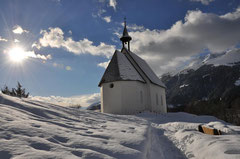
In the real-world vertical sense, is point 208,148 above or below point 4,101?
below

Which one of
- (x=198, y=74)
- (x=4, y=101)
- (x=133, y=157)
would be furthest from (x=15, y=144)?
(x=198, y=74)

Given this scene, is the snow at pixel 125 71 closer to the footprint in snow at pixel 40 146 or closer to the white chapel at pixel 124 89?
the white chapel at pixel 124 89

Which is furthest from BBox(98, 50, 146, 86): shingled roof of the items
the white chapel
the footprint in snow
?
the footprint in snow

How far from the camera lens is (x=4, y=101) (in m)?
5.33

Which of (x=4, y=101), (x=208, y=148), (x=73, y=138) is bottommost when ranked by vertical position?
(x=208, y=148)

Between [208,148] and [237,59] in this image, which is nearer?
[208,148]

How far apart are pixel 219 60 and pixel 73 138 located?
220 m

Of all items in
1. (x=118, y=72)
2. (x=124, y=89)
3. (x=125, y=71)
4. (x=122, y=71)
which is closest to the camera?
(x=124, y=89)

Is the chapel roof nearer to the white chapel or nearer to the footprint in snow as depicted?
the white chapel

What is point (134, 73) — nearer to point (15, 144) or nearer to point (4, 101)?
point (4, 101)

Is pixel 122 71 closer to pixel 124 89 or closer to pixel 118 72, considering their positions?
pixel 118 72

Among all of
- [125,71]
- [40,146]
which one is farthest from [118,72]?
[40,146]

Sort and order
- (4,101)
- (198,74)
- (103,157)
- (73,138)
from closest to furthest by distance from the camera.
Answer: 1. (103,157)
2. (73,138)
3. (4,101)
4. (198,74)

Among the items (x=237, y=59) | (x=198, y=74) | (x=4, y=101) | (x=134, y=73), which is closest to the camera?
(x=4, y=101)
